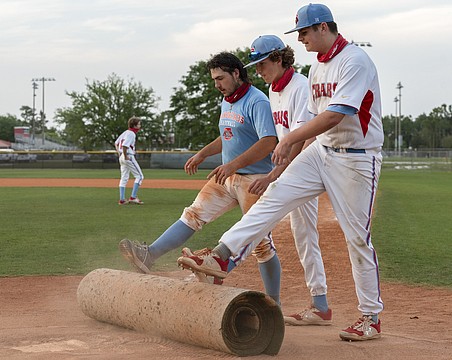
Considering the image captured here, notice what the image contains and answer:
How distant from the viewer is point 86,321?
6.28 meters

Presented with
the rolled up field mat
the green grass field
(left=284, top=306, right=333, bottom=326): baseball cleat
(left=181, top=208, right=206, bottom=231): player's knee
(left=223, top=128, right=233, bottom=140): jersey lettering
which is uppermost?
(left=223, top=128, right=233, bottom=140): jersey lettering

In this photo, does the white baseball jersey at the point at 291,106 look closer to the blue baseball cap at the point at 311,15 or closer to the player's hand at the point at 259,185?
the player's hand at the point at 259,185

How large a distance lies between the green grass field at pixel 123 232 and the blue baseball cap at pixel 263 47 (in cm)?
356

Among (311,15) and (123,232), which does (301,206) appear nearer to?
(311,15)

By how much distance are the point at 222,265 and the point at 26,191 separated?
2188 cm

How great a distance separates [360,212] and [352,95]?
2.69ft

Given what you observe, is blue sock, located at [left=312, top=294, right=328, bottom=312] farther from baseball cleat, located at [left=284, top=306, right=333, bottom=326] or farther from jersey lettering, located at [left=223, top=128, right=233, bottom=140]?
jersey lettering, located at [left=223, top=128, right=233, bottom=140]

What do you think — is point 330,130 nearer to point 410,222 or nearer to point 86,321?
point 86,321

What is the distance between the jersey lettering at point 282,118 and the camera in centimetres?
624

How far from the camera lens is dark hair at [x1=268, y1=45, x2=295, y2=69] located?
6.23 metres

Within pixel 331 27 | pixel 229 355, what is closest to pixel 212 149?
pixel 331 27

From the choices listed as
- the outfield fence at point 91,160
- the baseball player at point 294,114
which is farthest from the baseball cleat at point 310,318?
the outfield fence at point 91,160

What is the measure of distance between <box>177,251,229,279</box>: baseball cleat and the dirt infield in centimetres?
51

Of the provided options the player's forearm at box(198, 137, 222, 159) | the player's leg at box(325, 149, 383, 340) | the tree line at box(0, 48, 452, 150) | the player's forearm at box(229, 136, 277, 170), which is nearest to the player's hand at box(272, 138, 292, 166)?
the player's leg at box(325, 149, 383, 340)
